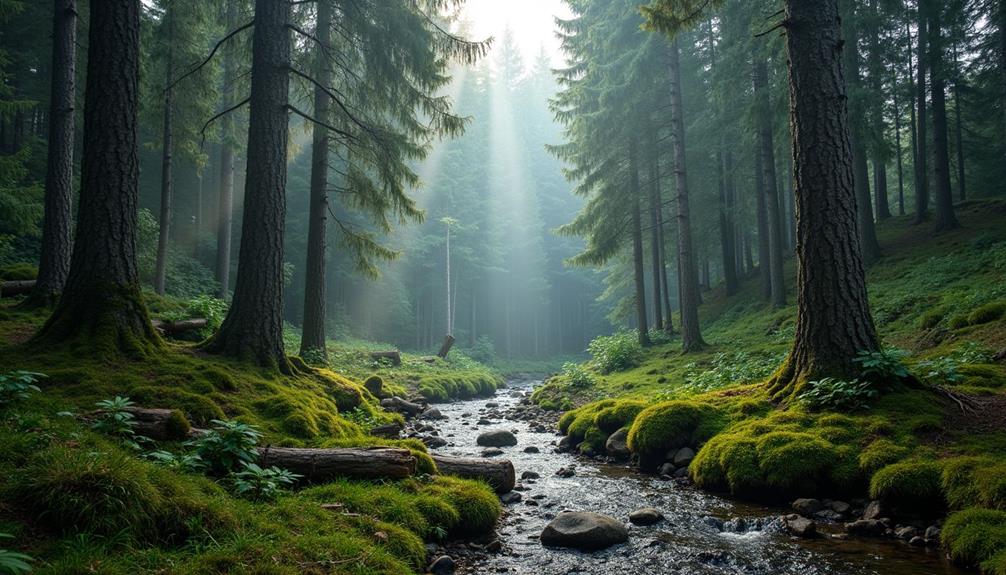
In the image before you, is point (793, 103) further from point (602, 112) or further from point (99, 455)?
point (602, 112)

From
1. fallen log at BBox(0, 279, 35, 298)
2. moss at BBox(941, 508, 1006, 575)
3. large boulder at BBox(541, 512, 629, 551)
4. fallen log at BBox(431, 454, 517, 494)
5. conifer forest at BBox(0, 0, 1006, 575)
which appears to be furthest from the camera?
fallen log at BBox(0, 279, 35, 298)

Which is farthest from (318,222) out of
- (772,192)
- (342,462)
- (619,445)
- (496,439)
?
(772,192)

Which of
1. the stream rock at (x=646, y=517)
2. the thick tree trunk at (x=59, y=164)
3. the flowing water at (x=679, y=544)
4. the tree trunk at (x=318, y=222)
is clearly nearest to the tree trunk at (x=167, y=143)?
the thick tree trunk at (x=59, y=164)

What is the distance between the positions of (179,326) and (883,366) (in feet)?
39.4

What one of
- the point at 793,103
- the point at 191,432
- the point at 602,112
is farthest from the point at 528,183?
the point at 191,432

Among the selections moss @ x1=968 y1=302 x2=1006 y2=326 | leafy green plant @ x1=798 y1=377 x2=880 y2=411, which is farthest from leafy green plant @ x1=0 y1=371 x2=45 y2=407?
moss @ x1=968 y1=302 x2=1006 y2=326

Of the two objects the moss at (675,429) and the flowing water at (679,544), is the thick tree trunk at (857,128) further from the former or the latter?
the flowing water at (679,544)

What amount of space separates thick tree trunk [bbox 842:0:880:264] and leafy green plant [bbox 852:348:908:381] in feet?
35.3

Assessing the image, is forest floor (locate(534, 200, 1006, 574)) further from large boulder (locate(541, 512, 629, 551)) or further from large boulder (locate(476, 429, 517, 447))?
large boulder (locate(541, 512, 629, 551))

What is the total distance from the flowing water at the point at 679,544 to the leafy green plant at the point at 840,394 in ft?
5.51

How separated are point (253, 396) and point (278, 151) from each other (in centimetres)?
421

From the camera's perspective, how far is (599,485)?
23.9 ft

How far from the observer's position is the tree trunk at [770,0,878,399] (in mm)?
6820

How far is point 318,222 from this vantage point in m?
13.1
